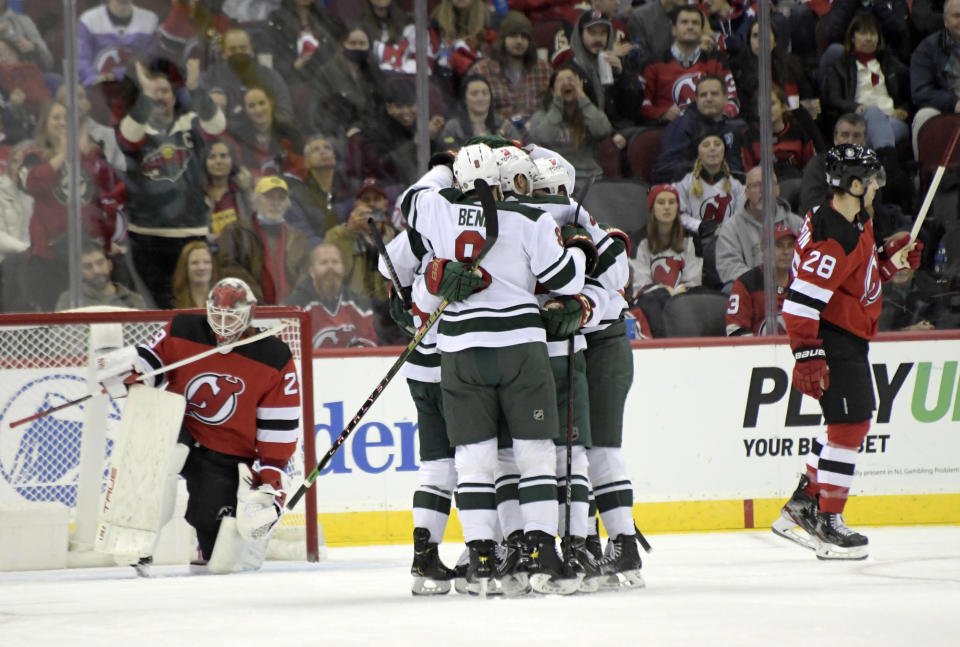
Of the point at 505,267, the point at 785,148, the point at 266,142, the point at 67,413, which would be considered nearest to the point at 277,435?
the point at 67,413

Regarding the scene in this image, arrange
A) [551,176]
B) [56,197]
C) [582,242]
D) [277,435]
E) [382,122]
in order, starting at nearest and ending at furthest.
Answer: [582,242] → [551,176] → [277,435] → [56,197] → [382,122]

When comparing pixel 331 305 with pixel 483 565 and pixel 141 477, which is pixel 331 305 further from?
pixel 483 565

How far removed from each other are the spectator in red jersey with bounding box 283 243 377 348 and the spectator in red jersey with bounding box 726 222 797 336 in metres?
1.64

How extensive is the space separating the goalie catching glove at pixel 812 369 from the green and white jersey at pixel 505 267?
1150 mm

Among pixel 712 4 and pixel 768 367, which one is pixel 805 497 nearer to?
pixel 768 367

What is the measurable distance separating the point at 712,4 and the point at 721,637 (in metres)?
4.38

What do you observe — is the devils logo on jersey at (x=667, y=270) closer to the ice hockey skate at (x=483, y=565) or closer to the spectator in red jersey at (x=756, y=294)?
the spectator in red jersey at (x=756, y=294)

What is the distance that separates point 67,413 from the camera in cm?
502

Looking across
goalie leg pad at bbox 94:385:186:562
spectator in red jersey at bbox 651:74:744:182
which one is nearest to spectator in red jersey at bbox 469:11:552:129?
spectator in red jersey at bbox 651:74:744:182

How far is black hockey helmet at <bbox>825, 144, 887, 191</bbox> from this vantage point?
15.4ft

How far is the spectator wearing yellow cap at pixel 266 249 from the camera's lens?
624cm

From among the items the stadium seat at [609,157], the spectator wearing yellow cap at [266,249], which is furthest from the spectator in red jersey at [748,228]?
the spectator wearing yellow cap at [266,249]

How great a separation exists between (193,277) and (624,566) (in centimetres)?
290

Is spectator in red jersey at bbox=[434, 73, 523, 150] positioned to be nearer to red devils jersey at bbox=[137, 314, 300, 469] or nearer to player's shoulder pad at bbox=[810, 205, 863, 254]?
red devils jersey at bbox=[137, 314, 300, 469]
